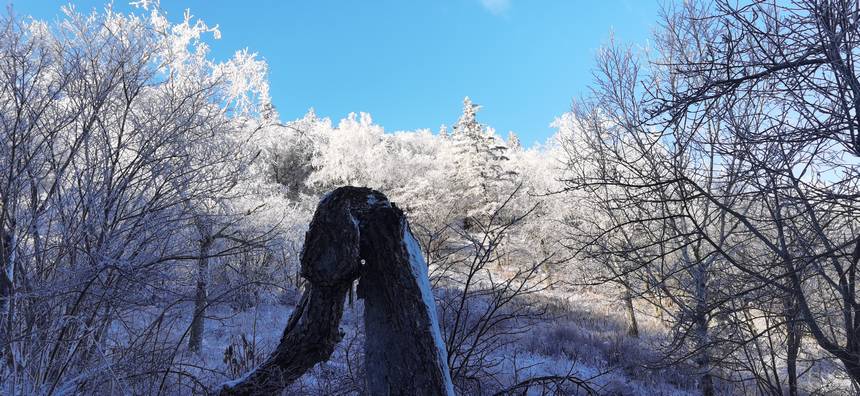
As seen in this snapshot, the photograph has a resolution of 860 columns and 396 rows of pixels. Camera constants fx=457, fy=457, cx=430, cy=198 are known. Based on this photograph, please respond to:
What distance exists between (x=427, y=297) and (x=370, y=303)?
173mm

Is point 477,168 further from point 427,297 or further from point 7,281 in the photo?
point 427,297

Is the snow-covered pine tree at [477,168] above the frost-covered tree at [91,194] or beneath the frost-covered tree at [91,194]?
above

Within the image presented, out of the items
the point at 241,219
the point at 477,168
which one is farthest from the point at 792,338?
the point at 477,168

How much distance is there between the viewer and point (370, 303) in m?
1.36

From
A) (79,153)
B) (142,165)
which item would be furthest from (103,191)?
(79,153)

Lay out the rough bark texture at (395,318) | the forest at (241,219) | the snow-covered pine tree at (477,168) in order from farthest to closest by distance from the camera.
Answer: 1. the snow-covered pine tree at (477,168)
2. the forest at (241,219)
3. the rough bark texture at (395,318)

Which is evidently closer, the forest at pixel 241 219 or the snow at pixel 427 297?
the snow at pixel 427 297

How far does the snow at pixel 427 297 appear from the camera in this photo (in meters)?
1.24

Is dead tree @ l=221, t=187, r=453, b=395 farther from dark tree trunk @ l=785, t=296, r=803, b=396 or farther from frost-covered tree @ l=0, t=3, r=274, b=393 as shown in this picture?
dark tree trunk @ l=785, t=296, r=803, b=396

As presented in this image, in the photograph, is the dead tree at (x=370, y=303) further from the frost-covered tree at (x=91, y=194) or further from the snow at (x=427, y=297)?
the frost-covered tree at (x=91, y=194)

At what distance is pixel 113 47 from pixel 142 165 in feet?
5.51

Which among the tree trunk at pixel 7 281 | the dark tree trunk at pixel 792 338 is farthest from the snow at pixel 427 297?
the dark tree trunk at pixel 792 338

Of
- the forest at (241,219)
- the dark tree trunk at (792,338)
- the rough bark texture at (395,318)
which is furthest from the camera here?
the dark tree trunk at (792,338)

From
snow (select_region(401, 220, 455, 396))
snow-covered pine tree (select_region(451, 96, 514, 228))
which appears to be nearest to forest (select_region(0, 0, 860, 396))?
snow (select_region(401, 220, 455, 396))
